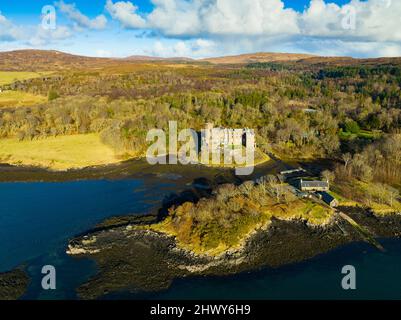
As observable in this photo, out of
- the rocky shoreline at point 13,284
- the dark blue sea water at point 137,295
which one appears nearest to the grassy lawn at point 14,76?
the dark blue sea water at point 137,295

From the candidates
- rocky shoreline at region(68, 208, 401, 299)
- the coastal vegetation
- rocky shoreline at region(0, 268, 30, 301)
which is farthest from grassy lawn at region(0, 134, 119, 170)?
rocky shoreline at region(0, 268, 30, 301)

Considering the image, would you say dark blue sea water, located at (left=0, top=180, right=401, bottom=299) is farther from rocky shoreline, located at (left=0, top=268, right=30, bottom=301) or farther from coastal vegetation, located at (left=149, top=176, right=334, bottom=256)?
coastal vegetation, located at (left=149, top=176, right=334, bottom=256)

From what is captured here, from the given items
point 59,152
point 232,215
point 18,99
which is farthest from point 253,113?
point 18,99

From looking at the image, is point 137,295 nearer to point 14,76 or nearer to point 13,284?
point 13,284

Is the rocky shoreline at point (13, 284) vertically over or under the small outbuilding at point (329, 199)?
under

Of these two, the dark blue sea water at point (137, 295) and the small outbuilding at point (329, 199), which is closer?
the dark blue sea water at point (137, 295)

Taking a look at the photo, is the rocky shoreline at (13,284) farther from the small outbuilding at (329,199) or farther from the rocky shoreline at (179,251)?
the small outbuilding at (329,199)

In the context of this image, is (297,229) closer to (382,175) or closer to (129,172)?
(382,175)
